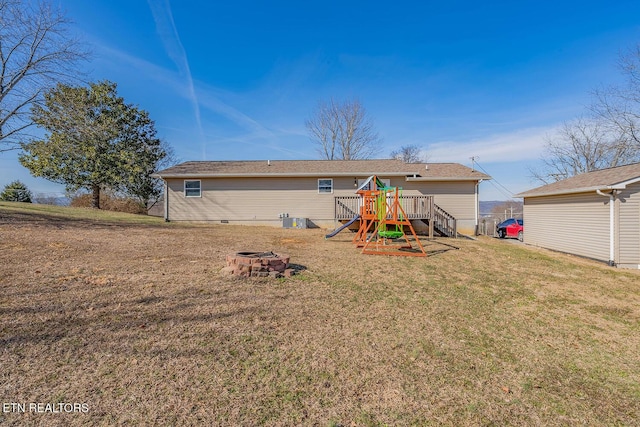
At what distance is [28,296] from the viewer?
12.8 ft

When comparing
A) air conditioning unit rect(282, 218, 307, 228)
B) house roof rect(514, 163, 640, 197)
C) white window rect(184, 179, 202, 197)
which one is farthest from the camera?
white window rect(184, 179, 202, 197)

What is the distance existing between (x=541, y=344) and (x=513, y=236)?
1669 cm

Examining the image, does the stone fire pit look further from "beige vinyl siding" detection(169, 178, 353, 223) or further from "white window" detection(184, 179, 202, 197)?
"white window" detection(184, 179, 202, 197)

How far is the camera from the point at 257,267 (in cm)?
542

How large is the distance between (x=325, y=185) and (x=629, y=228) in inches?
460

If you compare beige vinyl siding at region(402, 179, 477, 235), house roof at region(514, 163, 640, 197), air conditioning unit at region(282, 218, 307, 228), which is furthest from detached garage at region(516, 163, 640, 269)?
air conditioning unit at region(282, 218, 307, 228)

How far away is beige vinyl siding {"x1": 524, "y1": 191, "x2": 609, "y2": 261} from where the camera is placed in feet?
32.8

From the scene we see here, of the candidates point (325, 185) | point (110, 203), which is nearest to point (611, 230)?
point (325, 185)

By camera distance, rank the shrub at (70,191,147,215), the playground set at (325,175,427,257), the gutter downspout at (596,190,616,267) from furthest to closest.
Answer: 1. the shrub at (70,191,147,215)
2. the gutter downspout at (596,190,616,267)
3. the playground set at (325,175,427,257)

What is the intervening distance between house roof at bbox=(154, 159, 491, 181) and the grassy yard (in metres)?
9.16

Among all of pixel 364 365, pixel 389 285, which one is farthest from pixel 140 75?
pixel 364 365

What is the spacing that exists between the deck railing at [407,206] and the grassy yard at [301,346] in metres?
6.74

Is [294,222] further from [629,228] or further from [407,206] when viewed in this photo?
[629,228]

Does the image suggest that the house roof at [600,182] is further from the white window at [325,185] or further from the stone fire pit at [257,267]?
the stone fire pit at [257,267]
